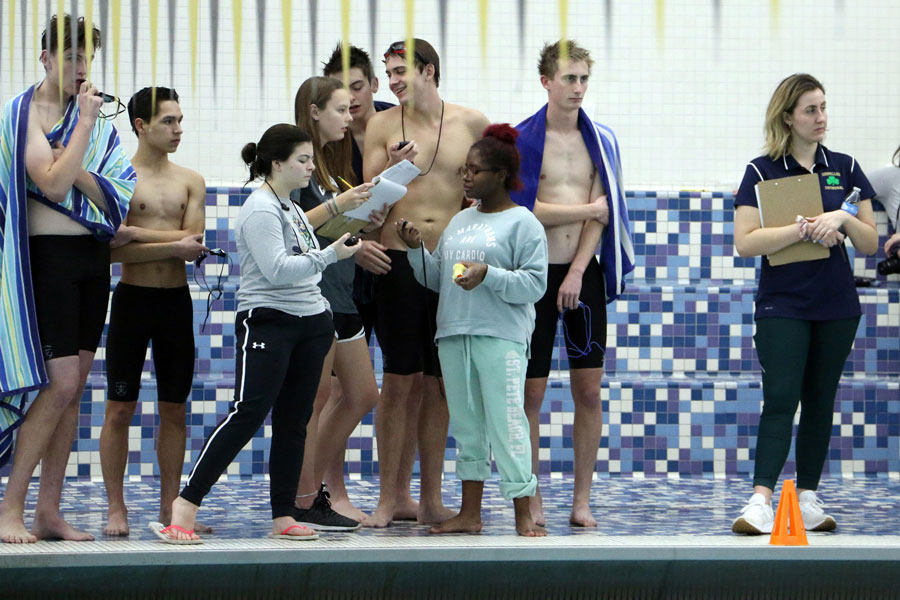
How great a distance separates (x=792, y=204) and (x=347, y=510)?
2106 millimetres

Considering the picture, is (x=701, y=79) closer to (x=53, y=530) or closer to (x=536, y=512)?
(x=536, y=512)

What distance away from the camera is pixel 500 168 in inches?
182

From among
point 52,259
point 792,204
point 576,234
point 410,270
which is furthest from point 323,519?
point 792,204

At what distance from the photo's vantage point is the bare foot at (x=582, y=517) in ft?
16.4

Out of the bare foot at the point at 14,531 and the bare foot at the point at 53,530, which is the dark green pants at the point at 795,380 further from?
the bare foot at the point at 14,531

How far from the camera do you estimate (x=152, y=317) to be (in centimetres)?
485

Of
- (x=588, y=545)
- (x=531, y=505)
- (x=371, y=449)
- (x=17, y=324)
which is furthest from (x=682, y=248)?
(x=17, y=324)

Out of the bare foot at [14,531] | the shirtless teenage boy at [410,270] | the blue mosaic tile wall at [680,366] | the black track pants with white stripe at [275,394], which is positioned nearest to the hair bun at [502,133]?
the shirtless teenage boy at [410,270]

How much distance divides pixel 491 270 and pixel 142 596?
1.56 metres

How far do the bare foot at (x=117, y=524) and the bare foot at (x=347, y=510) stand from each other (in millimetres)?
792

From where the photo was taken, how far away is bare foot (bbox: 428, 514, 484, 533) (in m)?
4.61

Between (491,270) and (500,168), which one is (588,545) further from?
(500,168)

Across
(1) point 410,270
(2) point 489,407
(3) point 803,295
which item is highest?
(1) point 410,270

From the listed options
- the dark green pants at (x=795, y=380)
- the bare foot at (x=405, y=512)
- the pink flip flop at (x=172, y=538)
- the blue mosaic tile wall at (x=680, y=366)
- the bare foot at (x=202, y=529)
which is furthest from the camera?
the blue mosaic tile wall at (x=680, y=366)
